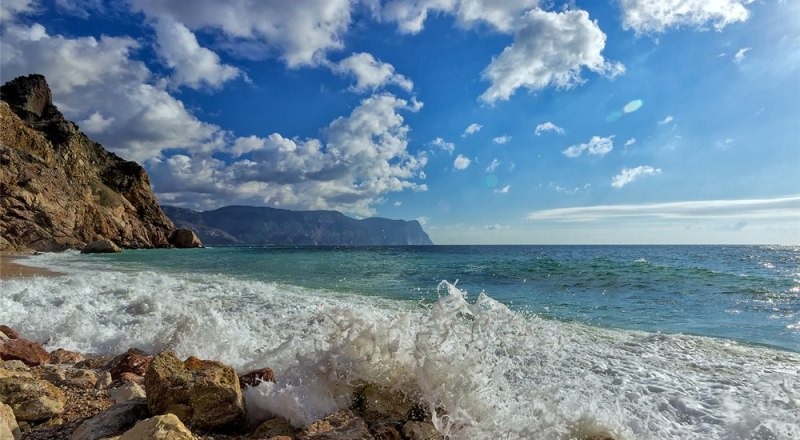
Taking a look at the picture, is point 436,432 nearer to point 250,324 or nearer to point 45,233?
point 250,324

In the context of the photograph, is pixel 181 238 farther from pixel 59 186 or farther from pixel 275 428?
pixel 275 428

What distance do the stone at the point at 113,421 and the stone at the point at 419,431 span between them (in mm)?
2312

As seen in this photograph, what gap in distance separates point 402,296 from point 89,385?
408 inches

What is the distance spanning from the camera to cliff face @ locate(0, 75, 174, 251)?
49062 millimetres

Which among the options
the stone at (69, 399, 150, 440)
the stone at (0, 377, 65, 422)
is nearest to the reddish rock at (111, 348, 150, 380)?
the stone at (0, 377, 65, 422)

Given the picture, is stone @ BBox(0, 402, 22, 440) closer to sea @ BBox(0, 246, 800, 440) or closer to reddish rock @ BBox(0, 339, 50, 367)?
sea @ BBox(0, 246, 800, 440)

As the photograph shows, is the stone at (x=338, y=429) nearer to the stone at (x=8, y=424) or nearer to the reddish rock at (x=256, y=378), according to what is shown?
the reddish rock at (x=256, y=378)

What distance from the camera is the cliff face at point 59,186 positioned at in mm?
49062

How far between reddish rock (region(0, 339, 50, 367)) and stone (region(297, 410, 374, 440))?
14.9 feet

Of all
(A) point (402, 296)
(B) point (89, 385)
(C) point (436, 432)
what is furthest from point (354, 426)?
(A) point (402, 296)

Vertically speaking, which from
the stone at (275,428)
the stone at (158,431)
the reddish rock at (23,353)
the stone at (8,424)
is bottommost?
the stone at (275,428)

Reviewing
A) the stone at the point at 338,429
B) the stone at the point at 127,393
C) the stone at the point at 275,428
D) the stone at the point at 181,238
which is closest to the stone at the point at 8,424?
the stone at the point at 127,393

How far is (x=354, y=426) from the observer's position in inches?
156

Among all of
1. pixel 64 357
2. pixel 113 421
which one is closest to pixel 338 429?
pixel 113 421
